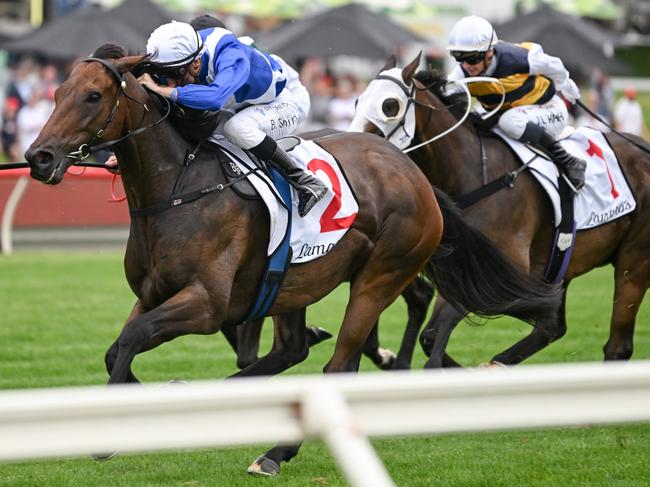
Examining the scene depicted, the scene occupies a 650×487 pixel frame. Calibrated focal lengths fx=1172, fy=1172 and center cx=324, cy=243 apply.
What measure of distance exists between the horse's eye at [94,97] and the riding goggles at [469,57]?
2626 mm

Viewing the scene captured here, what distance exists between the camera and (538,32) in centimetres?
2269

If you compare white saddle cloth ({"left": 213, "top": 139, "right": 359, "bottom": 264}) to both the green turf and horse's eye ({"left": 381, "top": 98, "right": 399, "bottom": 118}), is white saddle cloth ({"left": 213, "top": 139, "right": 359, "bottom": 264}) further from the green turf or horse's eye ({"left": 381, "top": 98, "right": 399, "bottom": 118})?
the green turf

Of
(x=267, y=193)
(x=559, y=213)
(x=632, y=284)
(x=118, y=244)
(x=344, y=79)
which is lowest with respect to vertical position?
(x=344, y=79)

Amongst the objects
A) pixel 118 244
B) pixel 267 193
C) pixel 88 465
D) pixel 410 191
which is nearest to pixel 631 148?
pixel 410 191

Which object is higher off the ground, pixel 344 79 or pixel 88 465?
pixel 88 465

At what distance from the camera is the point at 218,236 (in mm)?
5320

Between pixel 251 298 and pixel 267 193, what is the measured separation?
1.66 ft

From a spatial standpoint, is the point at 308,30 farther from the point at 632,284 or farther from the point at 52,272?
the point at 632,284

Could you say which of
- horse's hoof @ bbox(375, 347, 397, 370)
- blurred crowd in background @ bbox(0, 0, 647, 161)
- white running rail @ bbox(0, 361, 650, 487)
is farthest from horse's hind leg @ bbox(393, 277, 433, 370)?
blurred crowd in background @ bbox(0, 0, 647, 161)

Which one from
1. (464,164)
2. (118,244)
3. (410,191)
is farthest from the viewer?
(118,244)

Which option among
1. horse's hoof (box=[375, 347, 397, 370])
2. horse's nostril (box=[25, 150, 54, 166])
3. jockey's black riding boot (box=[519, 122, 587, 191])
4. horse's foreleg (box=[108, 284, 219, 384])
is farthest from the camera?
horse's hoof (box=[375, 347, 397, 370])

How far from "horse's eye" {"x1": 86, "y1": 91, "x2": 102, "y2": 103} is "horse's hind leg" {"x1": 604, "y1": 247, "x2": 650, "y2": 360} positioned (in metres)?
3.60

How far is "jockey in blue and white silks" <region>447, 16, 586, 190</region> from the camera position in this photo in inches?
276

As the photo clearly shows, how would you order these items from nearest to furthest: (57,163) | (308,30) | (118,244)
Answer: (57,163) → (118,244) → (308,30)
